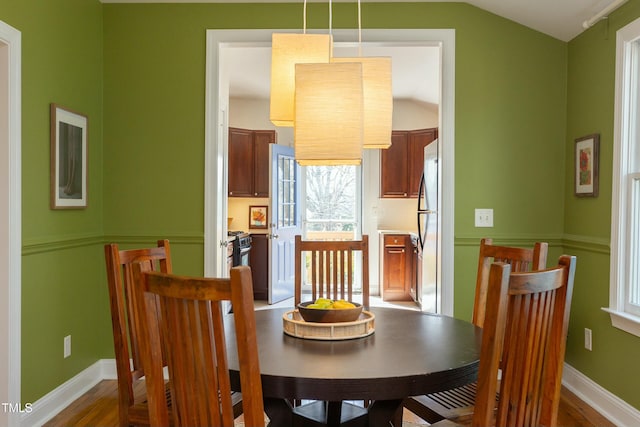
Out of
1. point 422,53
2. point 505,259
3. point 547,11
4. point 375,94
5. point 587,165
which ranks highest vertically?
point 422,53

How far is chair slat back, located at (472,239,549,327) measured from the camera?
2.10 meters

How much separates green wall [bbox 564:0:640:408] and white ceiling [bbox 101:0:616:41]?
0.09 meters

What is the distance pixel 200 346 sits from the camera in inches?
50.1

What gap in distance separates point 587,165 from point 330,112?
210cm

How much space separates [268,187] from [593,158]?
4.01 metres

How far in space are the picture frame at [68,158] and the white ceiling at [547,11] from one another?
97 cm

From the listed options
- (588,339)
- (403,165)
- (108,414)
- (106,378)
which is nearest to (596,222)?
(588,339)

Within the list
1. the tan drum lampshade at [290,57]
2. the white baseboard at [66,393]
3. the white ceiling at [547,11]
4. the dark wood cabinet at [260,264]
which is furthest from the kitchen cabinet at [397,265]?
the tan drum lampshade at [290,57]

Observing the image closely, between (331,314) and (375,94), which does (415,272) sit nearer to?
(375,94)

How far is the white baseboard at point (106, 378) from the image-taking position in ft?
8.96

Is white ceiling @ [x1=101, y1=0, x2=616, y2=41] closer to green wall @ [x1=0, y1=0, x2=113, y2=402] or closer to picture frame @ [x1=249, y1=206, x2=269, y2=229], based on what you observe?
green wall @ [x1=0, y1=0, x2=113, y2=402]

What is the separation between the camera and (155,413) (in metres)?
1.36

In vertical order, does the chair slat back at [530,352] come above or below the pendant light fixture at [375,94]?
below

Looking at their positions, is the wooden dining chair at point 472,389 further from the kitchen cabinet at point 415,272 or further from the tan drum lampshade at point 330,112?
the kitchen cabinet at point 415,272
